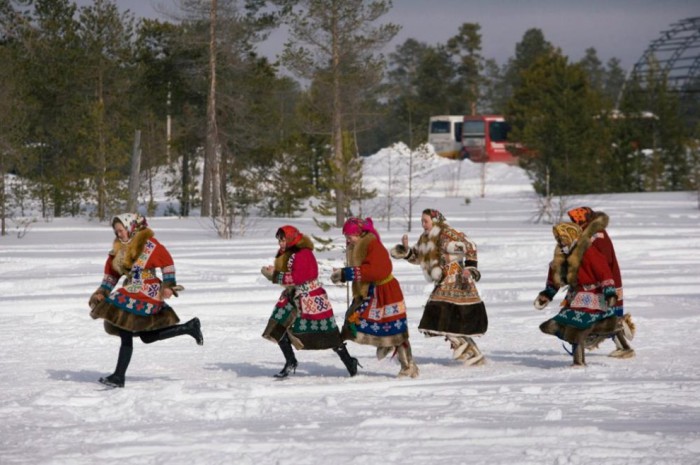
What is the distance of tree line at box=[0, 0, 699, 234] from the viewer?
35469 mm

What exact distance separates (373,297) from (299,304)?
0.66 m

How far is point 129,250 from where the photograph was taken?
32.3ft

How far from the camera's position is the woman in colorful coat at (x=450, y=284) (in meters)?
11.0

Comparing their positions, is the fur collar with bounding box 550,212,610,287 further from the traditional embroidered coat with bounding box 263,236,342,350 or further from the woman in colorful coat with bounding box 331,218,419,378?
the traditional embroidered coat with bounding box 263,236,342,350

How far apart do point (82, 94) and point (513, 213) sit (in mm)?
19043

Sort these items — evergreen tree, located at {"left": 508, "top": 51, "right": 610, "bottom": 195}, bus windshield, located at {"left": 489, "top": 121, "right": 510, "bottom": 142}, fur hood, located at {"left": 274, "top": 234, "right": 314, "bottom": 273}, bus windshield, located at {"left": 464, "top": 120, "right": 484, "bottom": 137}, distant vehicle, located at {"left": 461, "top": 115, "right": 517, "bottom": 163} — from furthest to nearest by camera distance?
1. bus windshield, located at {"left": 464, "top": 120, "right": 484, "bottom": 137}
2. bus windshield, located at {"left": 489, "top": 121, "right": 510, "bottom": 142}
3. distant vehicle, located at {"left": 461, "top": 115, "right": 517, "bottom": 163}
4. evergreen tree, located at {"left": 508, "top": 51, "right": 610, "bottom": 195}
5. fur hood, located at {"left": 274, "top": 234, "right": 314, "bottom": 273}

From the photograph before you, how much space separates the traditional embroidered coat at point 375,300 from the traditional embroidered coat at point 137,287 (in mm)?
1635

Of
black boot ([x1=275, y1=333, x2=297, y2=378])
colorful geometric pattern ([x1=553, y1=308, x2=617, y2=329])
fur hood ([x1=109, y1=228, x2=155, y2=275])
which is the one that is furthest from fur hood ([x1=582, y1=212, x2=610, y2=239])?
fur hood ([x1=109, y1=228, x2=155, y2=275])

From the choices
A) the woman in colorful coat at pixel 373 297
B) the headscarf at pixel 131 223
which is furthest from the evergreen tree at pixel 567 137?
the headscarf at pixel 131 223

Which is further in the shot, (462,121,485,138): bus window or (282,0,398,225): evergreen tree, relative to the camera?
(462,121,485,138): bus window

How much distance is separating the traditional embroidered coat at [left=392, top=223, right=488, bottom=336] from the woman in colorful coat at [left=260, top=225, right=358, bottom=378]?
3.98 ft

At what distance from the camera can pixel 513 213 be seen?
133 feet

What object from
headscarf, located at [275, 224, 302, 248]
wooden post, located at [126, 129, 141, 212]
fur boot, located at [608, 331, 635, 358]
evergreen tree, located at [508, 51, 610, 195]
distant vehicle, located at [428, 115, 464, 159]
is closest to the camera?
headscarf, located at [275, 224, 302, 248]

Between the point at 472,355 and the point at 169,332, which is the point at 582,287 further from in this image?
the point at 169,332
